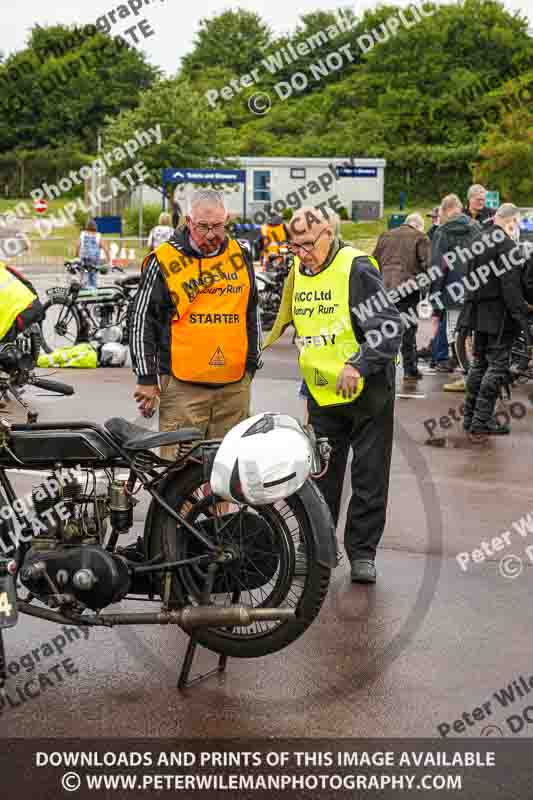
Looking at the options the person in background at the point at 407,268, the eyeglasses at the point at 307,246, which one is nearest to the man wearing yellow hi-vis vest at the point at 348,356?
the eyeglasses at the point at 307,246

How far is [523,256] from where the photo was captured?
9.34 metres

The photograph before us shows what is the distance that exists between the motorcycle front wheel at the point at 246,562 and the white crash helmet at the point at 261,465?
14 cm

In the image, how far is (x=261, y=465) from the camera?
4.07m

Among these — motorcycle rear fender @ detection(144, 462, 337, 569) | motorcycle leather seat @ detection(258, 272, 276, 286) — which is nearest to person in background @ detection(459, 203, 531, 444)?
motorcycle rear fender @ detection(144, 462, 337, 569)

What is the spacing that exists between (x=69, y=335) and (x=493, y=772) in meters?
12.8

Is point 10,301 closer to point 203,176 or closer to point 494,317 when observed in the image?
point 494,317

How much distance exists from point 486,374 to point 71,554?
19.6 feet

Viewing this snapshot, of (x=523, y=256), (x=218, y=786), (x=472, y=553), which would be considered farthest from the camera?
(x=523, y=256)

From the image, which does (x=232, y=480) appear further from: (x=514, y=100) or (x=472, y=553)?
(x=514, y=100)

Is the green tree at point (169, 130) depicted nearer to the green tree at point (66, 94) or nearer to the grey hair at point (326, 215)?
the green tree at point (66, 94)

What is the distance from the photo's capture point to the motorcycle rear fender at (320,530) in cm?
421

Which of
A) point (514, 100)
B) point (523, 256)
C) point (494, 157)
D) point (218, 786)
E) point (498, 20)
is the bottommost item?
point (218, 786)

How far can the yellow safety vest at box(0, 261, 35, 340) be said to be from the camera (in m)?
4.80

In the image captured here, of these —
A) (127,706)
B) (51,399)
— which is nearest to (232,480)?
(127,706)
